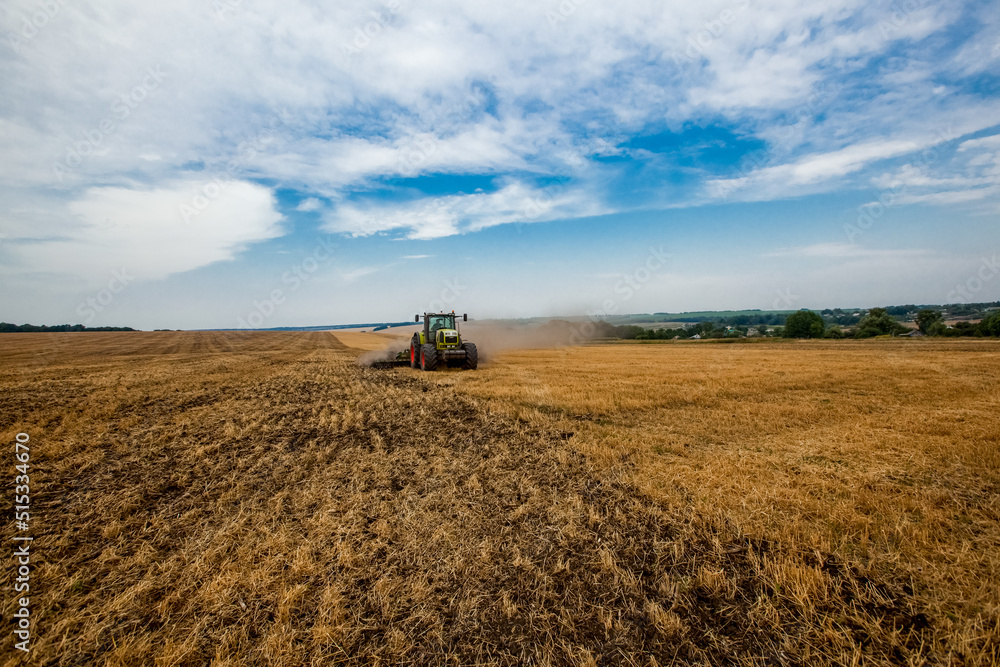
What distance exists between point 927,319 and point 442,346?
201 ft

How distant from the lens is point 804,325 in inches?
2196

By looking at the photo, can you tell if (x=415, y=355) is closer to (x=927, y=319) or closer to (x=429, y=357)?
(x=429, y=357)

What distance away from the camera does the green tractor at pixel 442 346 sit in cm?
1900

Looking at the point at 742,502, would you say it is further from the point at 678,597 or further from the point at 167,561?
the point at 167,561

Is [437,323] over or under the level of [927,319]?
over

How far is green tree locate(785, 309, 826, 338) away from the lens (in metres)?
55.3

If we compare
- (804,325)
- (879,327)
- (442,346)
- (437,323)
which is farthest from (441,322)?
(879,327)

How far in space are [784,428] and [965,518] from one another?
450 centimetres

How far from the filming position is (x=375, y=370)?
803 inches

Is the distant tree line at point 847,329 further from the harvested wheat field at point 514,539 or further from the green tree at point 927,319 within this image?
the harvested wheat field at point 514,539

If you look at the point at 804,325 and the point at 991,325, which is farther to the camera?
the point at 804,325

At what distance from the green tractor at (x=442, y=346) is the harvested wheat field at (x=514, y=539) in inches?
333

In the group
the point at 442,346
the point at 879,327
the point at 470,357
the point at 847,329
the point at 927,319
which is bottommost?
the point at 847,329

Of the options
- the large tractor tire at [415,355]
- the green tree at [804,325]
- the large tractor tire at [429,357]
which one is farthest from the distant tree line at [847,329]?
the large tractor tire at [429,357]
